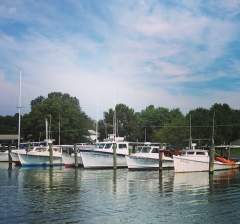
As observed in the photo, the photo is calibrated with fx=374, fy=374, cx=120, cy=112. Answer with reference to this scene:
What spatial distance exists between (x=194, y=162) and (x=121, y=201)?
63.0 feet

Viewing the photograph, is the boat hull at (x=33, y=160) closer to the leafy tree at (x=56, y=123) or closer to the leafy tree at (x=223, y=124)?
the leafy tree at (x=56, y=123)

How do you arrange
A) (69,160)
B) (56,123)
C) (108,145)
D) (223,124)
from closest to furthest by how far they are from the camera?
1. (108,145)
2. (69,160)
3. (223,124)
4. (56,123)

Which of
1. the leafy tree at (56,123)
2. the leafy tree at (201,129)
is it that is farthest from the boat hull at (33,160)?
the leafy tree at (201,129)

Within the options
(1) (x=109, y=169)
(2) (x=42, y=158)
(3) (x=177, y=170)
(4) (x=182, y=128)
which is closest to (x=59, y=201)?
(3) (x=177, y=170)

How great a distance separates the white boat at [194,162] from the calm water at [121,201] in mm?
7010

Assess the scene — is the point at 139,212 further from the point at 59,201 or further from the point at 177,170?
the point at 177,170

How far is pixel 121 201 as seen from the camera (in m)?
21.8

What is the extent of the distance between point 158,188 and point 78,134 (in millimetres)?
61384

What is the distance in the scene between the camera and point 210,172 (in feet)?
122

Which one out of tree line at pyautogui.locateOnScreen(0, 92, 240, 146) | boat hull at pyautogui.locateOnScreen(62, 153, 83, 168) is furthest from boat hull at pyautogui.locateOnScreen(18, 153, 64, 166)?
tree line at pyautogui.locateOnScreen(0, 92, 240, 146)

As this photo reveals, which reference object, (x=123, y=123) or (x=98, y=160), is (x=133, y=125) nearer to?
(x=123, y=123)

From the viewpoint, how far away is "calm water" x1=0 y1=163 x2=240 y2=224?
17.4 metres

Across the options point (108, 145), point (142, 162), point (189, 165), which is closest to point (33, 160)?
point (108, 145)

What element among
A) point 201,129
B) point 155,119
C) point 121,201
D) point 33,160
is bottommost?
point 121,201
